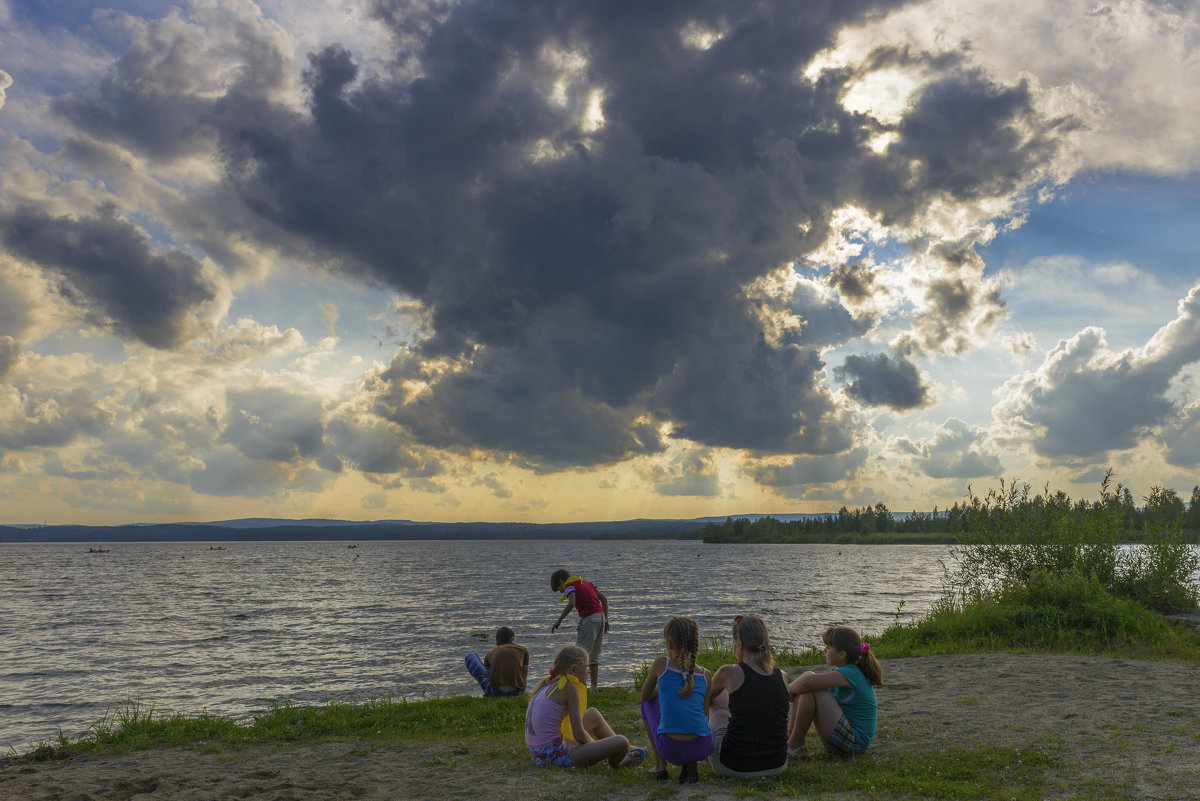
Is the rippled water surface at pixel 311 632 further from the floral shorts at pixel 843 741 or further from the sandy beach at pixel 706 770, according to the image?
the floral shorts at pixel 843 741

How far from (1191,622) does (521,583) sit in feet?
180

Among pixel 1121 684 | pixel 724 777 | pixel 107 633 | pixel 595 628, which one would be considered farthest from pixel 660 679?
pixel 107 633

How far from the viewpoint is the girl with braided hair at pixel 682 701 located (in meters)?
8.56

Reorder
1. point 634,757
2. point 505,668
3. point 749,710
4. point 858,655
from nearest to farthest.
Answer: point 749,710 → point 858,655 → point 634,757 → point 505,668

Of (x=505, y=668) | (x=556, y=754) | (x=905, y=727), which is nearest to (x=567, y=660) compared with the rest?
(x=556, y=754)

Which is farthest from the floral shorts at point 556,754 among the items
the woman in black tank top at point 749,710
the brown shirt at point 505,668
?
the brown shirt at point 505,668

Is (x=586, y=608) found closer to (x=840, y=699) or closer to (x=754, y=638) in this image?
(x=840, y=699)

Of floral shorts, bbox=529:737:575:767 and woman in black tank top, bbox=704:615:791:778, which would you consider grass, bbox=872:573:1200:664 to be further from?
floral shorts, bbox=529:737:575:767

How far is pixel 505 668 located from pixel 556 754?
6891mm

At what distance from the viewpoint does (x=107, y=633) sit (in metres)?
37.3

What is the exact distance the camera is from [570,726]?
9.93 metres

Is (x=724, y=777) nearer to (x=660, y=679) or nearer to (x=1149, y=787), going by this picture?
(x=660, y=679)

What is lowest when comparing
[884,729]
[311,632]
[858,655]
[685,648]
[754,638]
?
[311,632]

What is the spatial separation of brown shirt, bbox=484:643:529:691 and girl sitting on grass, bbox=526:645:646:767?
6.52 metres
